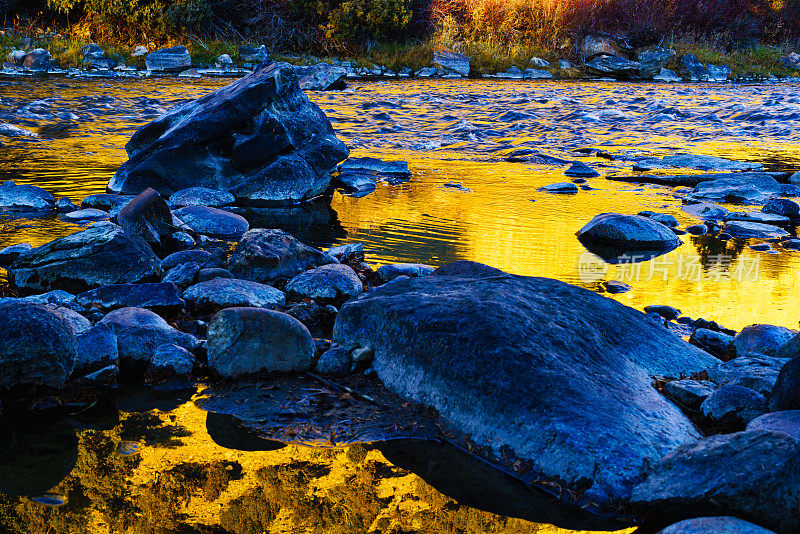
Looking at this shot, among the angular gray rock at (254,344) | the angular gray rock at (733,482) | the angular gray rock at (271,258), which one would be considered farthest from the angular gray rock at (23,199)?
the angular gray rock at (733,482)

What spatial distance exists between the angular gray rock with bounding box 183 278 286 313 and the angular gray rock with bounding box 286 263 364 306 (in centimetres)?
13

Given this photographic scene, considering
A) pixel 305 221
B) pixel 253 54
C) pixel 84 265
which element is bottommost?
pixel 305 221

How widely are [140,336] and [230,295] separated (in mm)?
620

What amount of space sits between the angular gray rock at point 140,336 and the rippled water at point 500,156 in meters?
1.78

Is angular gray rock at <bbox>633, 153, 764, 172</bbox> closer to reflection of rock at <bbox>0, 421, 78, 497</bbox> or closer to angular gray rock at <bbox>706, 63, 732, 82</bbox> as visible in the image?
reflection of rock at <bbox>0, 421, 78, 497</bbox>

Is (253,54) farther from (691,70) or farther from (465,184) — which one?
(465,184)

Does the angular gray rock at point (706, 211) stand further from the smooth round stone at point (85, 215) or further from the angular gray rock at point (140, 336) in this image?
the smooth round stone at point (85, 215)

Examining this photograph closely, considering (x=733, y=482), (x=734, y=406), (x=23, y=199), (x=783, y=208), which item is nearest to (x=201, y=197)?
(x=23, y=199)

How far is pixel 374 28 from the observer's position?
23016 mm

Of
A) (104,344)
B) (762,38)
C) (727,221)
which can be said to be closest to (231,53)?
(727,221)

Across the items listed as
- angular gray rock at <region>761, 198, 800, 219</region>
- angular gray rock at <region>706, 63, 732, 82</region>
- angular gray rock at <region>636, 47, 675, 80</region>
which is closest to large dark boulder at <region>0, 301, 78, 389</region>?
angular gray rock at <region>761, 198, 800, 219</region>

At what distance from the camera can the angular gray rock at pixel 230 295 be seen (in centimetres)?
342

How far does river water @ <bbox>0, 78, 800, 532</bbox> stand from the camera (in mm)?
2289

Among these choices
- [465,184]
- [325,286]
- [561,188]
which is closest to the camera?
[325,286]
